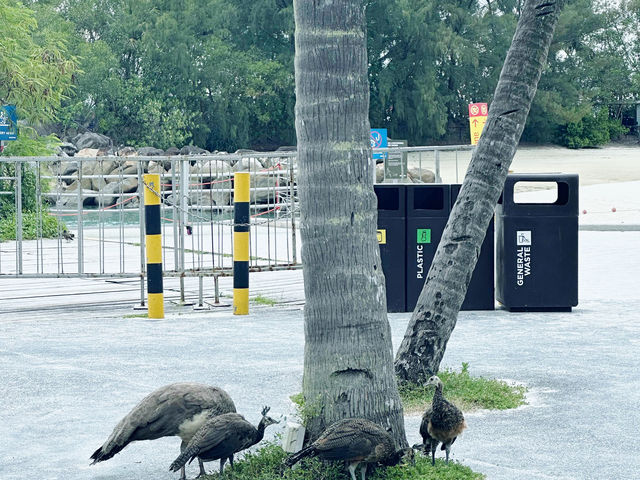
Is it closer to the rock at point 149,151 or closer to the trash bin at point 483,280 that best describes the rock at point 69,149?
the rock at point 149,151

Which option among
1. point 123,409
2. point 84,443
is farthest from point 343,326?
point 123,409

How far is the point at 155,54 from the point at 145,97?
2.83 meters

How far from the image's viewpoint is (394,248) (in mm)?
12180

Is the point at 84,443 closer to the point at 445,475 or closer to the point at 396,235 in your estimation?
the point at 445,475

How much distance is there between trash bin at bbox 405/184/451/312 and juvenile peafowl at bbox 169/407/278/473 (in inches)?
261

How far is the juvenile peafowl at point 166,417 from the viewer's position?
5.62 m

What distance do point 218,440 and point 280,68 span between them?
6491 centimetres

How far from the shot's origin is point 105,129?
64750mm

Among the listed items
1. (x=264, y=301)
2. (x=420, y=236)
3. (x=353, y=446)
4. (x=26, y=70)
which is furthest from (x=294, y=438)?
(x=26, y=70)

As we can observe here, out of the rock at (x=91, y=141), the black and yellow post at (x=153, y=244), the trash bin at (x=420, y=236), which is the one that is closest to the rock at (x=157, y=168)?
the black and yellow post at (x=153, y=244)

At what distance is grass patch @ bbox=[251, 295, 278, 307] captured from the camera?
13.2 meters

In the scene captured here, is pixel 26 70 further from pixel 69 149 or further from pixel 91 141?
pixel 91 141

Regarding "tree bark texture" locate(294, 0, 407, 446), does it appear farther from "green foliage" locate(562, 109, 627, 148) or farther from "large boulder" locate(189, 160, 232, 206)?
"green foliage" locate(562, 109, 627, 148)

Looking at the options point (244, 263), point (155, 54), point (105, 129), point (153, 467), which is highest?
point (155, 54)
